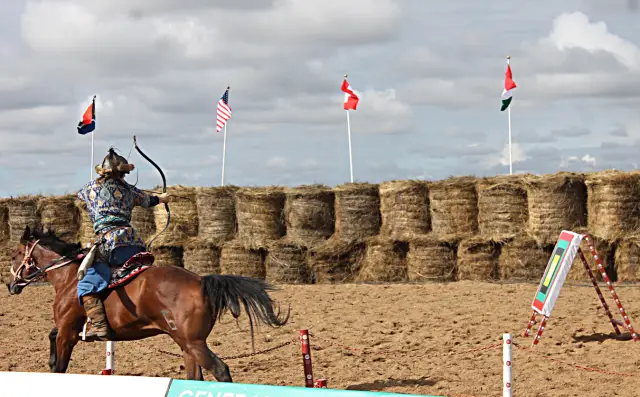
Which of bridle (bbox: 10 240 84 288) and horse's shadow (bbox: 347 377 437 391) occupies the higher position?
bridle (bbox: 10 240 84 288)

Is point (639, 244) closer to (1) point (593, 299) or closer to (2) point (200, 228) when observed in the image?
(1) point (593, 299)

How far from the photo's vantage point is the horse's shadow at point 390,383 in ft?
34.0

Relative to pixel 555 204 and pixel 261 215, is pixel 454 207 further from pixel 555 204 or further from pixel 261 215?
pixel 261 215

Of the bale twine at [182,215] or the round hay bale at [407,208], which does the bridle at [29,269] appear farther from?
the round hay bale at [407,208]

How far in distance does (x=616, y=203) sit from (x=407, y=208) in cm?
417

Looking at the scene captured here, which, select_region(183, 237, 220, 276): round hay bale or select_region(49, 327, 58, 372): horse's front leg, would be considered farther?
select_region(183, 237, 220, 276): round hay bale

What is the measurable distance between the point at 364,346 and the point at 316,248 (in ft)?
20.4

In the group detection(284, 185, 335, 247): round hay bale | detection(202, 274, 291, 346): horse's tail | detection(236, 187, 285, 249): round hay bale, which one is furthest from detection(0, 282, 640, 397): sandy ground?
detection(202, 274, 291, 346): horse's tail

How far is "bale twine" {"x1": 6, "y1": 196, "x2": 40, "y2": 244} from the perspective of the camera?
20516mm

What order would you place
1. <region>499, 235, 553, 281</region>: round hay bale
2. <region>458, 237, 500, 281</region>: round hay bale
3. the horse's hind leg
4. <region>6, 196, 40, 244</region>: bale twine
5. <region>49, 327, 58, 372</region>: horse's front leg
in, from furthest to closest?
<region>6, 196, 40, 244</region>: bale twine < <region>458, 237, 500, 281</region>: round hay bale < <region>499, 235, 553, 281</region>: round hay bale < <region>49, 327, 58, 372</region>: horse's front leg < the horse's hind leg

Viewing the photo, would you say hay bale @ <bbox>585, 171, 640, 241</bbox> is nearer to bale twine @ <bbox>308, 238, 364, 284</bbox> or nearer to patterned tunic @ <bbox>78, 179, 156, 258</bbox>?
bale twine @ <bbox>308, 238, 364, 284</bbox>

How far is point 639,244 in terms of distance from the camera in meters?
17.2

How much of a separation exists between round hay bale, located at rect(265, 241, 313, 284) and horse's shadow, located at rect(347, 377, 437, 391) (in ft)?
27.9

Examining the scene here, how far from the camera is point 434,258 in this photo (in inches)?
725
